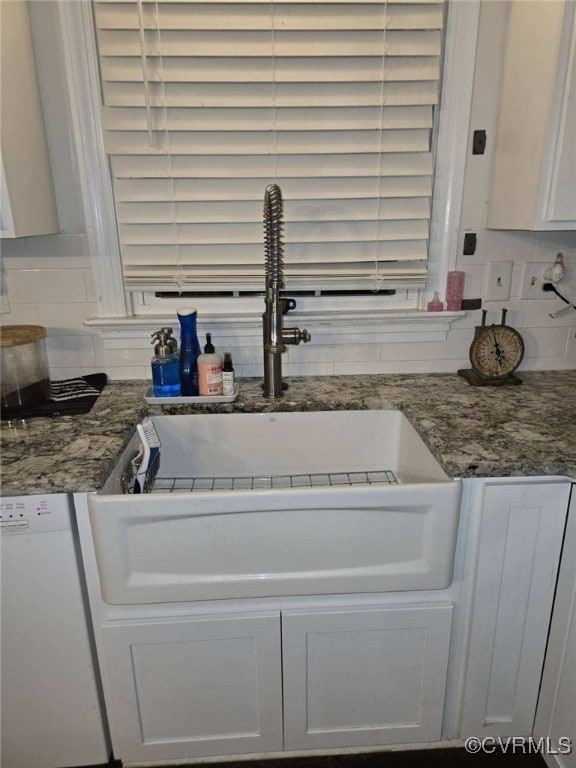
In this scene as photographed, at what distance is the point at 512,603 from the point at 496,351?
770 mm

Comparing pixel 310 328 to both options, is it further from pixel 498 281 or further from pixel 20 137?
pixel 20 137

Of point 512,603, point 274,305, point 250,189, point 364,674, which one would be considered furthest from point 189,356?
point 512,603

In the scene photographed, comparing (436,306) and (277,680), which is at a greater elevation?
(436,306)

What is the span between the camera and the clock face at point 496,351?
164 cm

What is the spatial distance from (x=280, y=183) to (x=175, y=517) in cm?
103

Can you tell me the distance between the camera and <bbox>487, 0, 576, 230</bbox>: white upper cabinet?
4.19 feet

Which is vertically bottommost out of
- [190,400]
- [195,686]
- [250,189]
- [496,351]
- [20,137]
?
[195,686]

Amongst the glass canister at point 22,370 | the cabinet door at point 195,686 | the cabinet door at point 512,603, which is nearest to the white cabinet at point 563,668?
the cabinet door at point 512,603

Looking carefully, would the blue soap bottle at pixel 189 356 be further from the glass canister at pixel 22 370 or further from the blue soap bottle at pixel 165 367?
the glass canister at pixel 22 370

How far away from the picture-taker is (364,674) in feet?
4.08

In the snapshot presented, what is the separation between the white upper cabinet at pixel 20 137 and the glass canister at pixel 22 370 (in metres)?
0.29

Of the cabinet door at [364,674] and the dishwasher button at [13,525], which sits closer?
the dishwasher button at [13,525]

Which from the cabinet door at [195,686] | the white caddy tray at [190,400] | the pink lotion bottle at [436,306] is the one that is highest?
the pink lotion bottle at [436,306]

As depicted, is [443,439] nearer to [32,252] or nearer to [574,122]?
[574,122]
